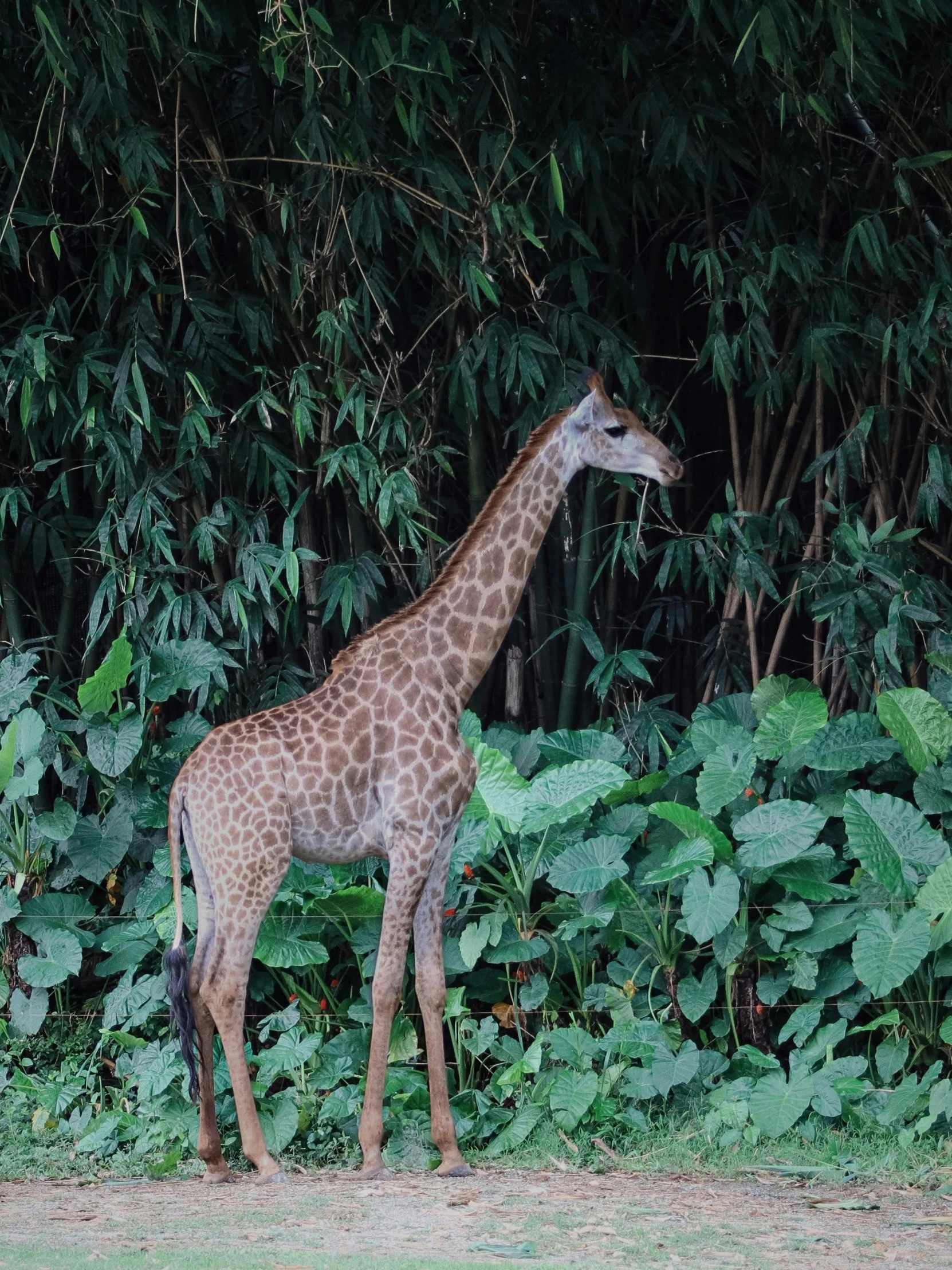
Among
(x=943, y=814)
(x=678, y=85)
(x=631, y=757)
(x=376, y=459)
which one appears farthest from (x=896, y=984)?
(x=678, y=85)

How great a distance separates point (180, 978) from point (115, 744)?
1108 mm

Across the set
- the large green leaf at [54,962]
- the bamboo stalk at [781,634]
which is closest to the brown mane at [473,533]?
the bamboo stalk at [781,634]

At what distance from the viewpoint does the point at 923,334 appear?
208 inches

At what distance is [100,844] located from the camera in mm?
5539

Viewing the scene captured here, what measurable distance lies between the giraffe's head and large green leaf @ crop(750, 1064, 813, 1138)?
191 centimetres

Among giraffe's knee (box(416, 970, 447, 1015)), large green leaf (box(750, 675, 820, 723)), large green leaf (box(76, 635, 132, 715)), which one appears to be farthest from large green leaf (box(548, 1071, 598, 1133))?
large green leaf (box(76, 635, 132, 715))

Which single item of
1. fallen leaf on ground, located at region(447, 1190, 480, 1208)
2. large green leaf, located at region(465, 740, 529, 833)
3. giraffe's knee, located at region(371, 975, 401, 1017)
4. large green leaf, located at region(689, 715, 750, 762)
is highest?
large green leaf, located at region(689, 715, 750, 762)

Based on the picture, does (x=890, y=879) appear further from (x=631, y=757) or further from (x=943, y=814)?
(x=631, y=757)

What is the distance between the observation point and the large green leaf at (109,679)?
17.6ft

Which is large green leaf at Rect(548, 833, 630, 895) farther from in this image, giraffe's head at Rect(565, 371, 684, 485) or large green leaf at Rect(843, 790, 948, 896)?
giraffe's head at Rect(565, 371, 684, 485)

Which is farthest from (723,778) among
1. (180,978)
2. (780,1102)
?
(180,978)

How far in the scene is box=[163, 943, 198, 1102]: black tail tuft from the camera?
462cm

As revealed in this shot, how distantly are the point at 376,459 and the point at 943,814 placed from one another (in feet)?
7.59

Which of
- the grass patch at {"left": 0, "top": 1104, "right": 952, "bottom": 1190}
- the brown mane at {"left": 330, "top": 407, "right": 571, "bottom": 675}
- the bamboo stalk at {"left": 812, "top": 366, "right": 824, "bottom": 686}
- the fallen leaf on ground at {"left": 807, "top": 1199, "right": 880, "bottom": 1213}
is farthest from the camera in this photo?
the bamboo stalk at {"left": 812, "top": 366, "right": 824, "bottom": 686}
